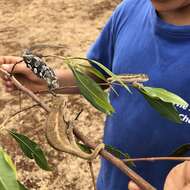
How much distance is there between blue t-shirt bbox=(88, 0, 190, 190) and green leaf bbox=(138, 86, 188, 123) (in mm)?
184

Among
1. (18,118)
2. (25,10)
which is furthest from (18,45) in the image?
(18,118)

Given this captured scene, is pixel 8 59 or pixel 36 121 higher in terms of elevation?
pixel 8 59

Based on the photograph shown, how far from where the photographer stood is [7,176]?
63 centimetres

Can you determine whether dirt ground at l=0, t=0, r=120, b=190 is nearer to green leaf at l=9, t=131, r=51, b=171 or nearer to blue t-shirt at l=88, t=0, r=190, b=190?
blue t-shirt at l=88, t=0, r=190, b=190

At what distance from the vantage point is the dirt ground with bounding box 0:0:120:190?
2.41m

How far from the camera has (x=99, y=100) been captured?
30.9 inches

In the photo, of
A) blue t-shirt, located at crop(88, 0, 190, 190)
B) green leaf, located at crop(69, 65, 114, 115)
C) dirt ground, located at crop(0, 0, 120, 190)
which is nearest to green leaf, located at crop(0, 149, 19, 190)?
green leaf, located at crop(69, 65, 114, 115)

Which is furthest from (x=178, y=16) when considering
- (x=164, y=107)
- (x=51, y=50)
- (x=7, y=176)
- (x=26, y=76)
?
(x=51, y=50)

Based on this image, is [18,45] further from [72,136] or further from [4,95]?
[72,136]

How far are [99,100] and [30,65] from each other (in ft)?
0.60

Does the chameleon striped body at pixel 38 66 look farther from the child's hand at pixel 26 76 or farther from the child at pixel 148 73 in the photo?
the child's hand at pixel 26 76

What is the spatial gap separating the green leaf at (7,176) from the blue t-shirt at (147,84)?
0.46 metres

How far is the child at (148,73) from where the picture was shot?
100 centimetres

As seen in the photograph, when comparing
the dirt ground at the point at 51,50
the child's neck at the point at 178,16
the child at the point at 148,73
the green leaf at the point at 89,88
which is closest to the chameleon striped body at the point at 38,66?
the green leaf at the point at 89,88
